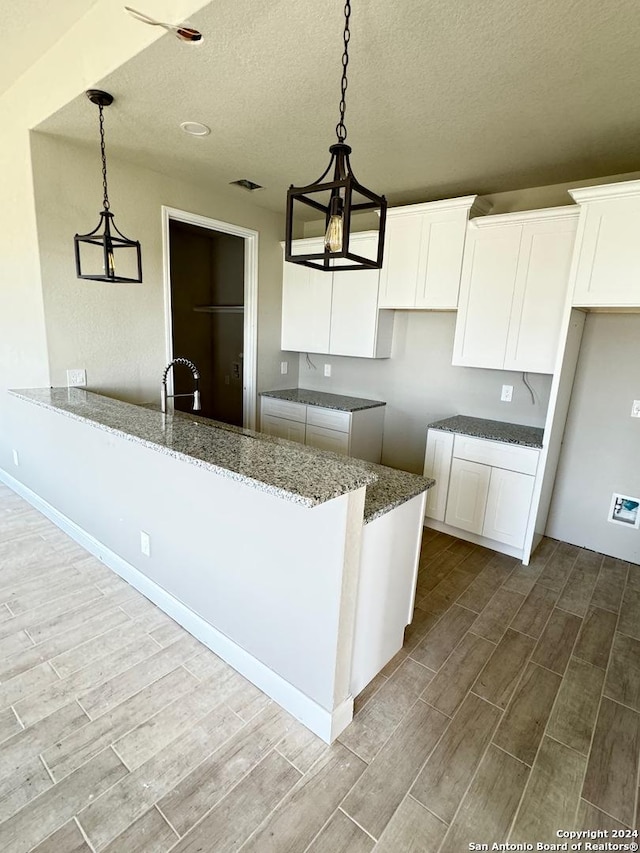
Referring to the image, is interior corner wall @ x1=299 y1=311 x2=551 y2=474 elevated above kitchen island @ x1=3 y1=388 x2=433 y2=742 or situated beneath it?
elevated above

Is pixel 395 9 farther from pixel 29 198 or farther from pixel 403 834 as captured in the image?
pixel 403 834

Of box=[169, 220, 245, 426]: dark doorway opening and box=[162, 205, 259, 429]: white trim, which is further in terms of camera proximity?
box=[169, 220, 245, 426]: dark doorway opening

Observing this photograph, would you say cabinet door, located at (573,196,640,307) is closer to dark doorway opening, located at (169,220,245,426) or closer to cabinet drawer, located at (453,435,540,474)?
cabinet drawer, located at (453,435,540,474)

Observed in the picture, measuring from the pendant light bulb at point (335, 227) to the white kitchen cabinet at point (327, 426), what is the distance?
239 centimetres

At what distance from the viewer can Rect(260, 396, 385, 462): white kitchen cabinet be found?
3.75 meters

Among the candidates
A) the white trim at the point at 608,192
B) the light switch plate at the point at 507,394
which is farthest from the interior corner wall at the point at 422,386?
the white trim at the point at 608,192

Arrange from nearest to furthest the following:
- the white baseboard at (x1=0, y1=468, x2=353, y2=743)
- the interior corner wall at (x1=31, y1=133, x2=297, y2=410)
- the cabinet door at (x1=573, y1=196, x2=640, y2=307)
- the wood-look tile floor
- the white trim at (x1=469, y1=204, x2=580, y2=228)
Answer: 1. the wood-look tile floor
2. the white baseboard at (x1=0, y1=468, x2=353, y2=743)
3. the cabinet door at (x1=573, y1=196, x2=640, y2=307)
4. the white trim at (x1=469, y1=204, x2=580, y2=228)
5. the interior corner wall at (x1=31, y1=133, x2=297, y2=410)

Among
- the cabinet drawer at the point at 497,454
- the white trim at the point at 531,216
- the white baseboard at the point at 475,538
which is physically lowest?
the white baseboard at the point at 475,538

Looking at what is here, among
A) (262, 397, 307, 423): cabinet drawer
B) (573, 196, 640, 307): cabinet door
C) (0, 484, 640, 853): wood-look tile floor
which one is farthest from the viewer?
(262, 397, 307, 423): cabinet drawer

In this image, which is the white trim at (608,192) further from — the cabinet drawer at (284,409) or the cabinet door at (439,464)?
the cabinet drawer at (284,409)

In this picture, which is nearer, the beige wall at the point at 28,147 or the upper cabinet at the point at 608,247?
the beige wall at the point at 28,147

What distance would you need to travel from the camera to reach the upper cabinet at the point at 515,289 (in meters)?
2.73

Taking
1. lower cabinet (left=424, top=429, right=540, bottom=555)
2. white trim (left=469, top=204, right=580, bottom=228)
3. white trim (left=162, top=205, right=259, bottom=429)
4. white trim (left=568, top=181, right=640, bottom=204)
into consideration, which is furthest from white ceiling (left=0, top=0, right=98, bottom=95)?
lower cabinet (left=424, top=429, right=540, bottom=555)

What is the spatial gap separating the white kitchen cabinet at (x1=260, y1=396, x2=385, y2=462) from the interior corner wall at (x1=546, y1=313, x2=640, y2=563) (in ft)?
5.08
